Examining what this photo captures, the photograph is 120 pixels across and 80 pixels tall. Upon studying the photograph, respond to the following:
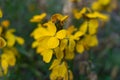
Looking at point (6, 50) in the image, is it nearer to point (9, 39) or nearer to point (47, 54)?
point (9, 39)

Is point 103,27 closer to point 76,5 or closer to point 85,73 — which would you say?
point 76,5

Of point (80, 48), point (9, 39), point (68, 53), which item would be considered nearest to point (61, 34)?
point (68, 53)

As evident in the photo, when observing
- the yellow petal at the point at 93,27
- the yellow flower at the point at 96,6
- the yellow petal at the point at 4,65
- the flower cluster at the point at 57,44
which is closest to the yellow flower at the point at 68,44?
the flower cluster at the point at 57,44

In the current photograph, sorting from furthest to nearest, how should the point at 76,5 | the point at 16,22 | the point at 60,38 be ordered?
the point at 16,22, the point at 76,5, the point at 60,38

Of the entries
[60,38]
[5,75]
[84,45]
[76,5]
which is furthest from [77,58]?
[60,38]

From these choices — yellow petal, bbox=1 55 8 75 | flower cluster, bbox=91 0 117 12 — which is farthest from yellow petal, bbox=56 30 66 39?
flower cluster, bbox=91 0 117 12

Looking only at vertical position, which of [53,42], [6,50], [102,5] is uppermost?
[53,42]

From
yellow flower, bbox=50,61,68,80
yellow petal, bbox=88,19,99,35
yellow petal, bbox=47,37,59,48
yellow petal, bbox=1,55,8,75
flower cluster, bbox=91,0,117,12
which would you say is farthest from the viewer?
flower cluster, bbox=91,0,117,12

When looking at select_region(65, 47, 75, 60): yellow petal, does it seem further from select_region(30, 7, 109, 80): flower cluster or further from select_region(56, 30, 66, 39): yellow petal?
select_region(56, 30, 66, 39): yellow petal
